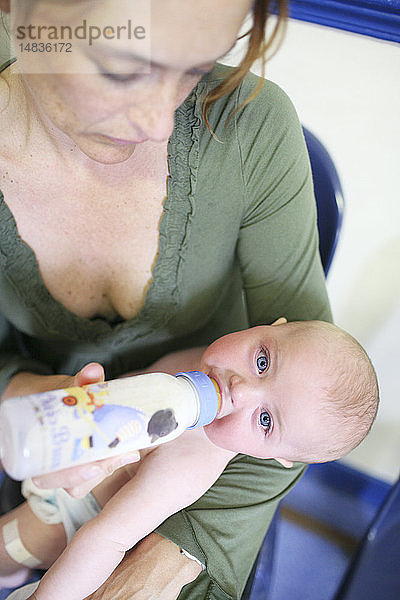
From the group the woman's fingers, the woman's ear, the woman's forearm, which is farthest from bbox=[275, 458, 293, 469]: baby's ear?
the woman's ear

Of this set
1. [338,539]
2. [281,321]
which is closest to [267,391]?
[281,321]

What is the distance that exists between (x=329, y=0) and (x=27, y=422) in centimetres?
67

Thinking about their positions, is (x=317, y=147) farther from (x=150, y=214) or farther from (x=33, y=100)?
(x=33, y=100)

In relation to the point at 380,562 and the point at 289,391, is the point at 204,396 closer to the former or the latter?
the point at 289,391

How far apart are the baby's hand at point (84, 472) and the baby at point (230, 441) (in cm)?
19

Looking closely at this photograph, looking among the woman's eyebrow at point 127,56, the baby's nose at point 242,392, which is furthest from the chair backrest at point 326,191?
the woman's eyebrow at point 127,56

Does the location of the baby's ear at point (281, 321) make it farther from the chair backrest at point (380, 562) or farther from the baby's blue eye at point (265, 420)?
the chair backrest at point (380, 562)

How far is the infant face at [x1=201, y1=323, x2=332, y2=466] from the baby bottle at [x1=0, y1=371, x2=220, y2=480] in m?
0.18

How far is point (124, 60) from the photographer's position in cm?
58

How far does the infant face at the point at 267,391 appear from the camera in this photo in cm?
90

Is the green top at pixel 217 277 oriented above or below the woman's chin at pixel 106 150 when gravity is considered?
below

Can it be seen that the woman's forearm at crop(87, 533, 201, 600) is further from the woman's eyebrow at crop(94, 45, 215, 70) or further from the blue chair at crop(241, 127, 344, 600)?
the woman's eyebrow at crop(94, 45, 215, 70)

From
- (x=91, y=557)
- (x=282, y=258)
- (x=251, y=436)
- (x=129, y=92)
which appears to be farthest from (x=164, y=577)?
(x=129, y=92)

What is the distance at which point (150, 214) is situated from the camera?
927 millimetres
